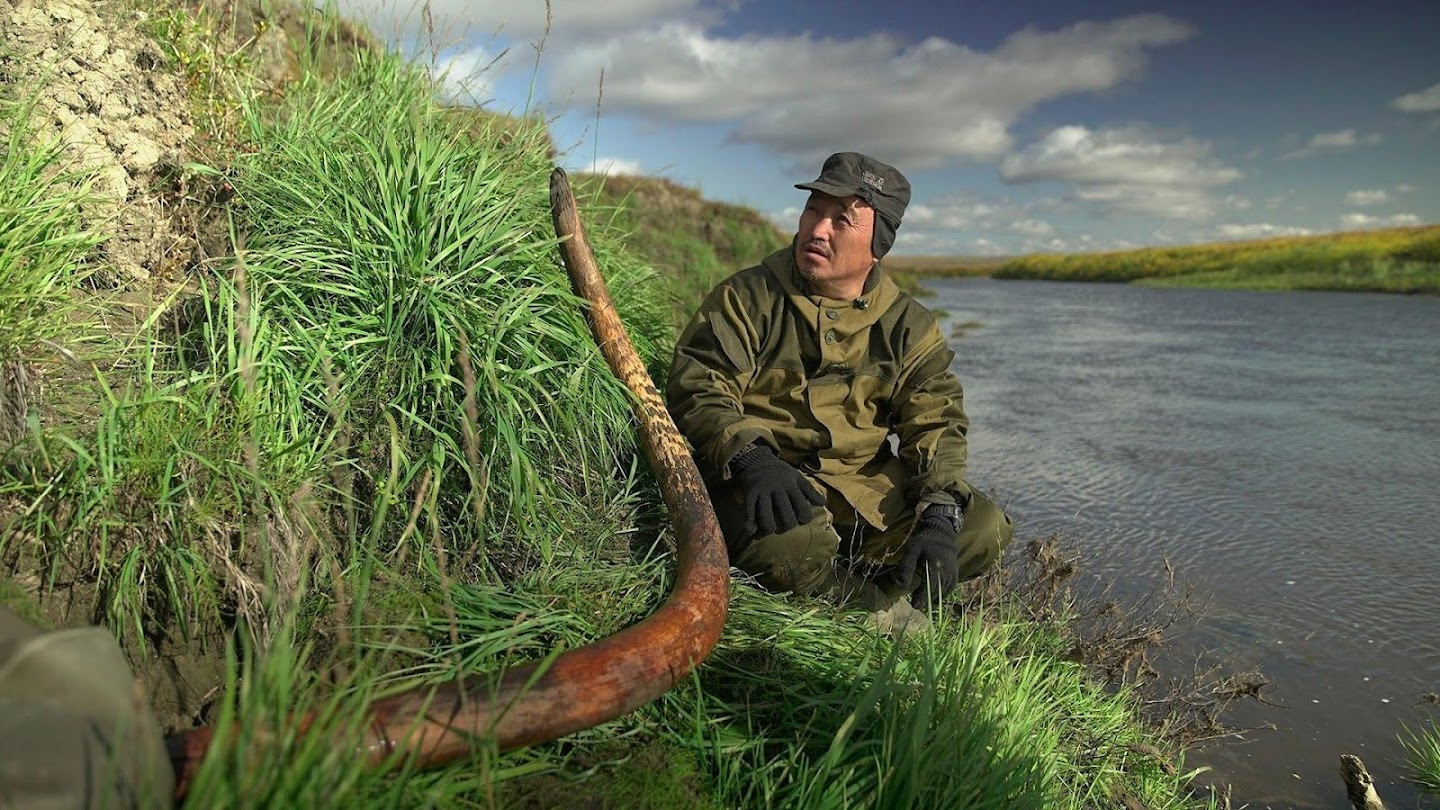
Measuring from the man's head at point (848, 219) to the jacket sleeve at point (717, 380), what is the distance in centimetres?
37

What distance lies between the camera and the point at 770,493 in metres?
3.43

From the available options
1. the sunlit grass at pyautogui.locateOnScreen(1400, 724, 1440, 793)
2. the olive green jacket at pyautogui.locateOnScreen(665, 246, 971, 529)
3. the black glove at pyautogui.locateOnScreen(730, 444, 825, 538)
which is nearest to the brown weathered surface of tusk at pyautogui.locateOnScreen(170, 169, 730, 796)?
the black glove at pyautogui.locateOnScreen(730, 444, 825, 538)

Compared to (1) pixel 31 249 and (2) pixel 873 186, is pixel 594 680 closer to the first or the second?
(1) pixel 31 249

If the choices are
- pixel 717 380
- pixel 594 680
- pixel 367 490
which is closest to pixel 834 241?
pixel 717 380

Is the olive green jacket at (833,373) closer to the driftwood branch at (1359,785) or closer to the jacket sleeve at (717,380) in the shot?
the jacket sleeve at (717,380)

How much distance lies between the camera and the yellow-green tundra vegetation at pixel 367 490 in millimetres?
2297

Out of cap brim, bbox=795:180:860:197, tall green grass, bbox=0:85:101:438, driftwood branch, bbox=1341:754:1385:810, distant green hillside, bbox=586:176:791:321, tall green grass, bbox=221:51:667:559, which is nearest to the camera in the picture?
tall green grass, bbox=0:85:101:438

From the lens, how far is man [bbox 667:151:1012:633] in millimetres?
3684

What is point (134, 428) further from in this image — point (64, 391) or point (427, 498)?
point (427, 498)

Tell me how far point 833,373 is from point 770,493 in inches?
29.1

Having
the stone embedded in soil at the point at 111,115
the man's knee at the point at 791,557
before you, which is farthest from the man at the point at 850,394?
the stone embedded in soil at the point at 111,115

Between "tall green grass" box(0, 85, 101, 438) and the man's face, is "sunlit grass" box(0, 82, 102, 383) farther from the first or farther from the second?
the man's face

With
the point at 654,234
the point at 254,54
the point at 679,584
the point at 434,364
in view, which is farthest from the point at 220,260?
the point at 654,234

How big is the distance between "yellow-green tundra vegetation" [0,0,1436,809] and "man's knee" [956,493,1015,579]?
10.4 inches
